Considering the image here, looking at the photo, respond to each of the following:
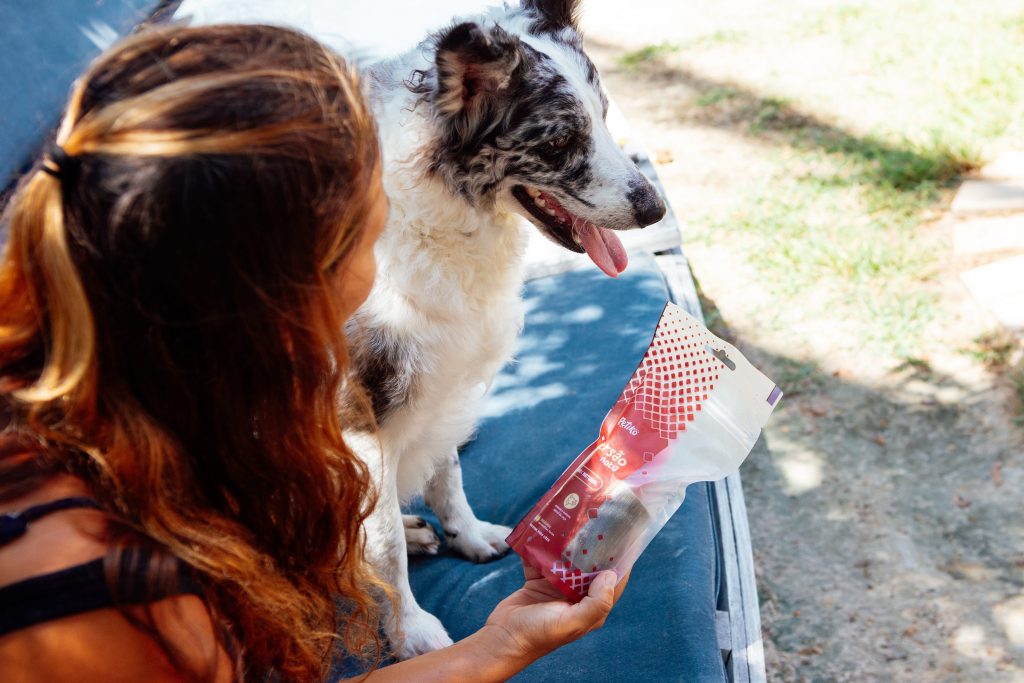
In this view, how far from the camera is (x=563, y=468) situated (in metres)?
2.76

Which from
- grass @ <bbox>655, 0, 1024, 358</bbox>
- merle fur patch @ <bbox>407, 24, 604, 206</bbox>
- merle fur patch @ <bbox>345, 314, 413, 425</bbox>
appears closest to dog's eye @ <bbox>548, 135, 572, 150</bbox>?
merle fur patch @ <bbox>407, 24, 604, 206</bbox>

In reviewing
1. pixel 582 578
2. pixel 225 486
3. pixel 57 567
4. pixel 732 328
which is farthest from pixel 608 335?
pixel 57 567

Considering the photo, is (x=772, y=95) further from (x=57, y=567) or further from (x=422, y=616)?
(x=57, y=567)

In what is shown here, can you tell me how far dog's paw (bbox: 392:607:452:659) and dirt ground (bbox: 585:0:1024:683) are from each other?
1144 mm

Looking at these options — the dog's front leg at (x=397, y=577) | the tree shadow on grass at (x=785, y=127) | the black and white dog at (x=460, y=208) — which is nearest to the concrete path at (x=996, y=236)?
the tree shadow on grass at (x=785, y=127)

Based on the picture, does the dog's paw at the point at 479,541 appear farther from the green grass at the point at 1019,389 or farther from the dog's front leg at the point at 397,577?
the green grass at the point at 1019,389

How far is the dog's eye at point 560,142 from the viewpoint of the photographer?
2186 millimetres

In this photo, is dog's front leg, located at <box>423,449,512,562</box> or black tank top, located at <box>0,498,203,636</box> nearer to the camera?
black tank top, located at <box>0,498,203,636</box>

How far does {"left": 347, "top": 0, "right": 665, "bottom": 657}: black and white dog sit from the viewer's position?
2.08 metres

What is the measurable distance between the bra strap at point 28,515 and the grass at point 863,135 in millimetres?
3380

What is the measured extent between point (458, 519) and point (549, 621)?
36.7 inches

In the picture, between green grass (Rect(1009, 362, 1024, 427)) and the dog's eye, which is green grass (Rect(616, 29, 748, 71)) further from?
the dog's eye

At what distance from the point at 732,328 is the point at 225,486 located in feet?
10.3

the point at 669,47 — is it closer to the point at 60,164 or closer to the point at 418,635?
the point at 418,635
